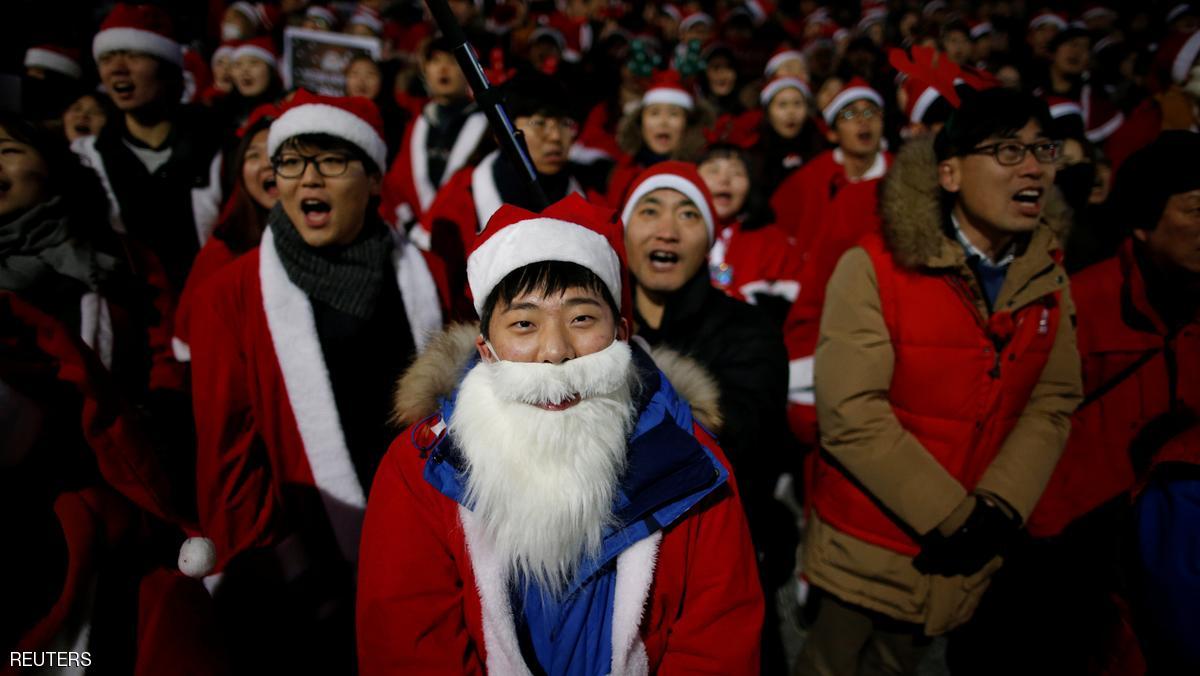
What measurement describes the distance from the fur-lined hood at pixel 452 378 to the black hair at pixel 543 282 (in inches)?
8.9

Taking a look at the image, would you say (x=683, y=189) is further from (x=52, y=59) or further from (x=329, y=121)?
(x=52, y=59)

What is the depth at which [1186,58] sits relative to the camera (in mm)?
4066

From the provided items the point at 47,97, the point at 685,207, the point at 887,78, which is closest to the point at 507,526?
the point at 685,207

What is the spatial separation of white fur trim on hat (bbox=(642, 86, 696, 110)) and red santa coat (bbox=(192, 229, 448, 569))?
3.41 m

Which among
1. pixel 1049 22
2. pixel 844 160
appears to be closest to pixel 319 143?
pixel 844 160

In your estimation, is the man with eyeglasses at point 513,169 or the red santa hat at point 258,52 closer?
the man with eyeglasses at point 513,169

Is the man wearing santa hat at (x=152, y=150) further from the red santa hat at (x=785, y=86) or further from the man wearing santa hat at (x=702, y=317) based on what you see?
the red santa hat at (x=785, y=86)

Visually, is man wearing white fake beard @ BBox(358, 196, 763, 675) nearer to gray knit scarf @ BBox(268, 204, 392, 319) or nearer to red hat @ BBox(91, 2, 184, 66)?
gray knit scarf @ BBox(268, 204, 392, 319)

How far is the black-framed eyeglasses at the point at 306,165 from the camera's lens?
2291 millimetres

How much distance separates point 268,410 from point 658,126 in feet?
12.1

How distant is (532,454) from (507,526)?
0.17 metres

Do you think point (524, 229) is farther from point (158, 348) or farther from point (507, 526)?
point (158, 348)
